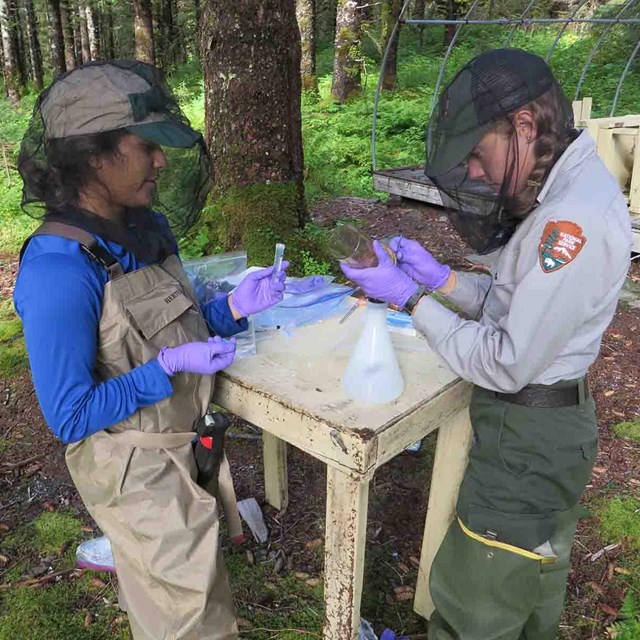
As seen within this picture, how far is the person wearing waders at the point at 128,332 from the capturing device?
159 centimetres

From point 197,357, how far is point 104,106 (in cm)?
76

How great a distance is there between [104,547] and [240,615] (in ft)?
2.38

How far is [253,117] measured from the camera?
14.2ft

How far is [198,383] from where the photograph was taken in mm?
1886

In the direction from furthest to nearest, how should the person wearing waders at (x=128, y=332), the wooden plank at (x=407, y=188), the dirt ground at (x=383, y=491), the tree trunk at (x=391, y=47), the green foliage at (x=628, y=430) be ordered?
the tree trunk at (x=391, y=47), the wooden plank at (x=407, y=188), the green foliage at (x=628, y=430), the dirt ground at (x=383, y=491), the person wearing waders at (x=128, y=332)

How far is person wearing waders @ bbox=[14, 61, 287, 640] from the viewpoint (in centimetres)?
159

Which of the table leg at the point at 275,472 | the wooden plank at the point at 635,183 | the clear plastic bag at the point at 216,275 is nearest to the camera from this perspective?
the clear plastic bag at the point at 216,275

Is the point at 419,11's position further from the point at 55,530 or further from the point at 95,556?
the point at 95,556

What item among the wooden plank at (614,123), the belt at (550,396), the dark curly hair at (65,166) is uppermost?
the dark curly hair at (65,166)

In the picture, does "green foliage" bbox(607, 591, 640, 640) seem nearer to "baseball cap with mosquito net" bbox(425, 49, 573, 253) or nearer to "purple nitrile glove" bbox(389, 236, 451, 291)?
"purple nitrile glove" bbox(389, 236, 451, 291)

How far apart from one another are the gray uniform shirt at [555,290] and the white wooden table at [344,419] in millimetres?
231

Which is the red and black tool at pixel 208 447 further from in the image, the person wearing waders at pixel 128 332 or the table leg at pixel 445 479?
the table leg at pixel 445 479

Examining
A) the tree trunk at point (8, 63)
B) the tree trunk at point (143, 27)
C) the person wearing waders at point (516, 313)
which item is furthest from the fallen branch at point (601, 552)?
the tree trunk at point (8, 63)

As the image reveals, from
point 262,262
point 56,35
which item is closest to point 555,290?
point 262,262
